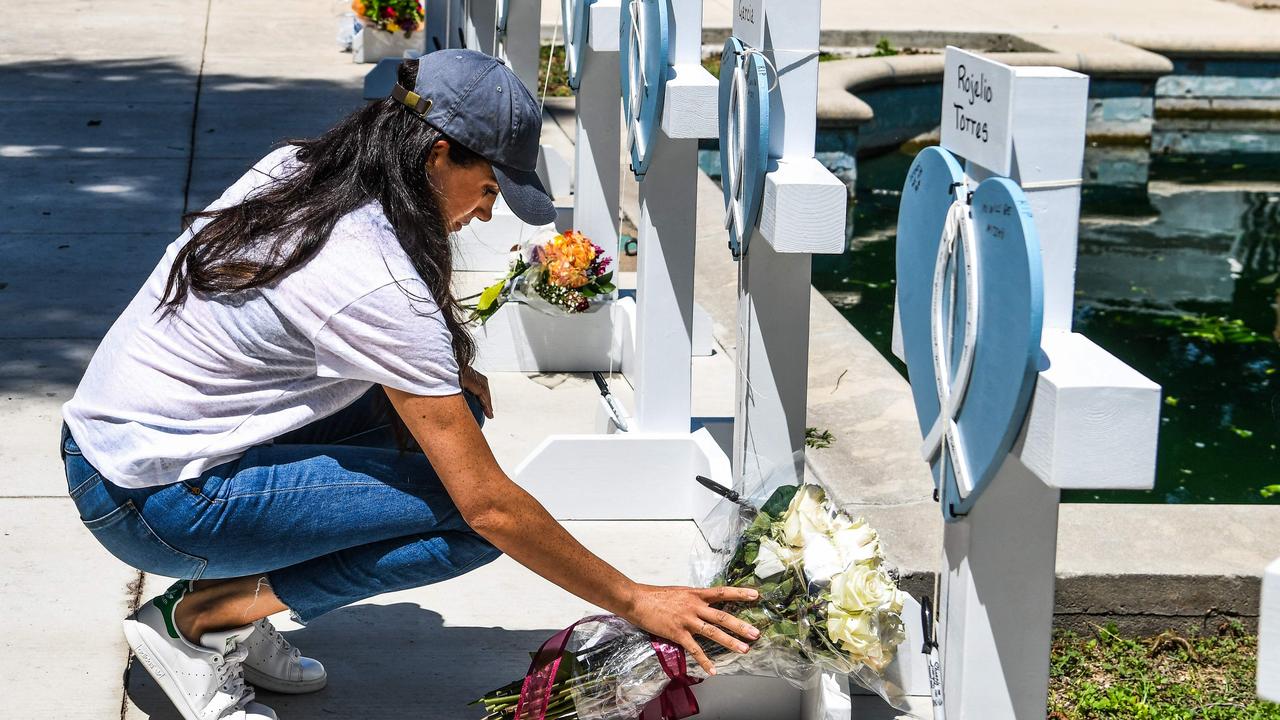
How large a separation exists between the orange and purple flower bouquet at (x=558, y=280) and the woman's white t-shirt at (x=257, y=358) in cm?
209

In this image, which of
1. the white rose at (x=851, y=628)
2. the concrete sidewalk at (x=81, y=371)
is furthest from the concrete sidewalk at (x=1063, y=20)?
the white rose at (x=851, y=628)

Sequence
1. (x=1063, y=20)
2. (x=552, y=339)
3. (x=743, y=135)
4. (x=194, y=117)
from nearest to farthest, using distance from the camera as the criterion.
→ 1. (x=743, y=135)
2. (x=552, y=339)
3. (x=194, y=117)
4. (x=1063, y=20)

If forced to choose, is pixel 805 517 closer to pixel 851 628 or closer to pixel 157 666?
pixel 851 628

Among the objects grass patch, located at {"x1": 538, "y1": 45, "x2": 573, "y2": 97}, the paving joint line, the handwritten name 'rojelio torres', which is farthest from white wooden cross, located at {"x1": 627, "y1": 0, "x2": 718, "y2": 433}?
grass patch, located at {"x1": 538, "y1": 45, "x2": 573, "y2": 97}

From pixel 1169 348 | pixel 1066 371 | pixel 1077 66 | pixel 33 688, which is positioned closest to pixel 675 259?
pixel 33 688

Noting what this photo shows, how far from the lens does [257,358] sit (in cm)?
238

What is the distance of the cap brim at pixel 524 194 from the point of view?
7.96 ft

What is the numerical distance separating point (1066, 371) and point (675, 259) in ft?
6.98

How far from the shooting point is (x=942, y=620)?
2117 millimetres

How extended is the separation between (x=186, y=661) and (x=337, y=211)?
33.1 inches

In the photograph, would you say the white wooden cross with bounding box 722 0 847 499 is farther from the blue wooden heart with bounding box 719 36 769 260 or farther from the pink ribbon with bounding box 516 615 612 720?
the pink ribbon with bounding box 516 615 612 720

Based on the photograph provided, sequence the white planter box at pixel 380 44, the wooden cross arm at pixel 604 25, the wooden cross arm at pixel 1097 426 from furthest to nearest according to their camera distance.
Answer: the white planter box at pixel 380 44
the wooden cross arm at pixel 604 25
the wooden cross arm at pixel 1097 426

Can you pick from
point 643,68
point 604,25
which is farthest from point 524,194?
point 604,25

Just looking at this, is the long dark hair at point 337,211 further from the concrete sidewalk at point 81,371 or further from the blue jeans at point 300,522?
the concrete sidewalk at point 81,371
